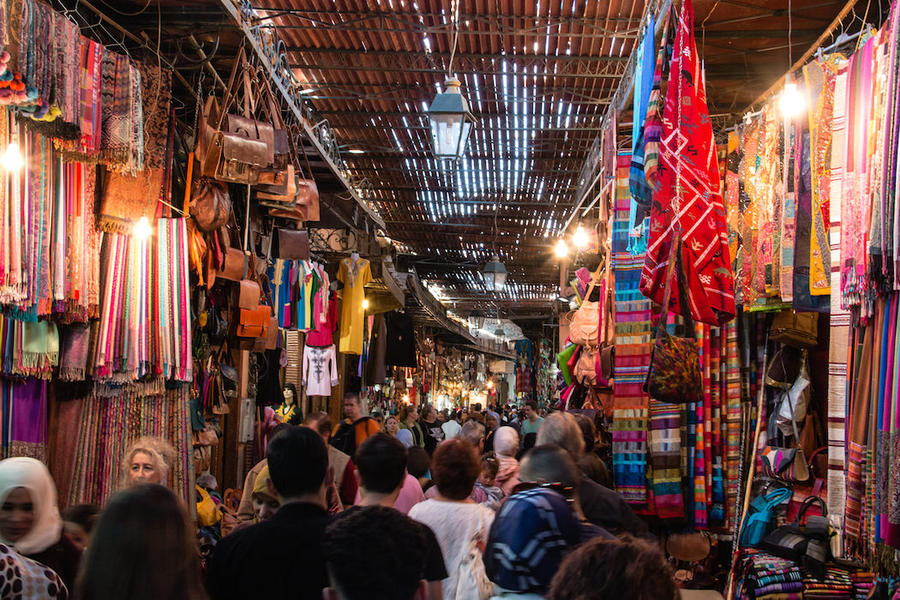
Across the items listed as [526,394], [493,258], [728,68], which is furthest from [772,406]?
[526,394]

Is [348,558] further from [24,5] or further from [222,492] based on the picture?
[222,492]

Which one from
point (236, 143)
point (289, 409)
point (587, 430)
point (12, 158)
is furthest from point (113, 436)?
point (289, 409)

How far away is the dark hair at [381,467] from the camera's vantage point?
139 inches

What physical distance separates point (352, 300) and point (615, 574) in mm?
8887

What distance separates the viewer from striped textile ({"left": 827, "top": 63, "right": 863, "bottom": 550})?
3252 millimetres

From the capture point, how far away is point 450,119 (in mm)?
6707

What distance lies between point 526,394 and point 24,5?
32.2 m

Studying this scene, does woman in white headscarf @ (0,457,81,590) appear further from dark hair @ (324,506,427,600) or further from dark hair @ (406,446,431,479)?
dark hair @ (406,446,431,479)

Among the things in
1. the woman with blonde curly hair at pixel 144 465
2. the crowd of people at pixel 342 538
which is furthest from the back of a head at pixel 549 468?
the woman with blonde curly hair at pixel 144 465

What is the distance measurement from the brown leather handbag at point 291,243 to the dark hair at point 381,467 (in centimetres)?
393

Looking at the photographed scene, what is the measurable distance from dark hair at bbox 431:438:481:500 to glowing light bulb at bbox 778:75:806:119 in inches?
93.2

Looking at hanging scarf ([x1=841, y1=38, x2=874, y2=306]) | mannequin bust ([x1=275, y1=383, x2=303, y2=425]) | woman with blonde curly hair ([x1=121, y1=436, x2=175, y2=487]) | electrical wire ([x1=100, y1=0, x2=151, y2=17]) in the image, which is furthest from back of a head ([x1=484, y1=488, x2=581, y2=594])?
mannequin bust ([x1=275, y1=383, x2=303, y2=425])

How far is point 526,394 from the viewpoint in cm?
3481

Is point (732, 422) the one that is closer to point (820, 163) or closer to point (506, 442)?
point (506, 442)
